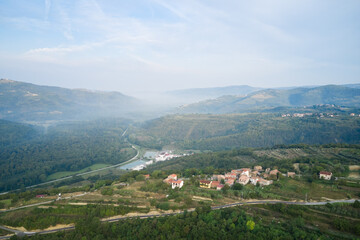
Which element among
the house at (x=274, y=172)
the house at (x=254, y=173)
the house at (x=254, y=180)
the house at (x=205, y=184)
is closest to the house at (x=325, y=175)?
the house at (x=274, y=172)

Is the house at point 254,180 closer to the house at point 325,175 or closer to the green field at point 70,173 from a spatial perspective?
the house at point 325,175

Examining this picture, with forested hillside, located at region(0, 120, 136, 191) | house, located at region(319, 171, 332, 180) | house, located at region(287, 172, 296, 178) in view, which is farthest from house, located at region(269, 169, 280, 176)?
forested hillside, located at region(0, 120, 136, 191)

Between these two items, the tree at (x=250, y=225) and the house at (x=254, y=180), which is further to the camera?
the house at (x=254, y=180)

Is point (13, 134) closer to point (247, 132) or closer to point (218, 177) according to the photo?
point (218, 177)

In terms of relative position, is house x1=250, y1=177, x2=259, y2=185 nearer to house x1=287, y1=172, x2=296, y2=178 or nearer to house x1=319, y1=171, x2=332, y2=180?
house x1=287, y1=172, x2=296, y2=178

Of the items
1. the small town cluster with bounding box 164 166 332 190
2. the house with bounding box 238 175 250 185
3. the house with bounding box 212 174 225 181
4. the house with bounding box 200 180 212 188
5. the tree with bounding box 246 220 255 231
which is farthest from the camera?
the house with bounding box 212 174 225 181

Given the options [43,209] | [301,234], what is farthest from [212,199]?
[43,209]

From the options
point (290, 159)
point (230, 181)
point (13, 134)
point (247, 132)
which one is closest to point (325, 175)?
point (290, 159)

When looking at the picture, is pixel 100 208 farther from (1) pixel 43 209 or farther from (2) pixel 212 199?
(2) pixel 212 199

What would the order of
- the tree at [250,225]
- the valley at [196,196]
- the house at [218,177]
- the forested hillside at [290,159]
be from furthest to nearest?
the forested hillside at [290,159], the house at [218,177], the valley at [196,196], the tree at [250,225]
